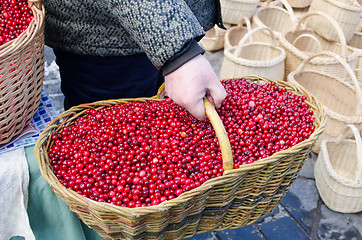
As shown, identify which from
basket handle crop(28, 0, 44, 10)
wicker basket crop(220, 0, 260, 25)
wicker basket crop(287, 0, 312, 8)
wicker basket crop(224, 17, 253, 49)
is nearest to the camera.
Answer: basket handle crop(28, 0, 44, 10)

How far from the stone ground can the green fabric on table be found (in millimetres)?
1094

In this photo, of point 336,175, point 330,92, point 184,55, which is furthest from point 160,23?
point 330,92

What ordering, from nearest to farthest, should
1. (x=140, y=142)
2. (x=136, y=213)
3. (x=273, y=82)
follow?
1. (x=136, y=213)
2. (x=140, y=142)
3. (x=273, y=82)

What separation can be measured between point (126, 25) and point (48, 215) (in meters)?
0.78

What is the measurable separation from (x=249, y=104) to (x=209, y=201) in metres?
0.42

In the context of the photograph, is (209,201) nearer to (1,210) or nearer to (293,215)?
(1,210)

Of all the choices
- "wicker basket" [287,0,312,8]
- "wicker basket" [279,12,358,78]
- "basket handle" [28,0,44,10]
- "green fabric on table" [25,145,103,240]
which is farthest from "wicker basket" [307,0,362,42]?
"green fabric on table" [25,145,103,240]

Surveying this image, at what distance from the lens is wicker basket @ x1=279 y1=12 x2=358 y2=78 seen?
2838 millimetres

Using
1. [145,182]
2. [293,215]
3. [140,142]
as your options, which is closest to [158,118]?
[140,142]

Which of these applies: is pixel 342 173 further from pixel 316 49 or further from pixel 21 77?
pixel 21 77

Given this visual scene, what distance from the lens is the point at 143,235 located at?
3.48 feet

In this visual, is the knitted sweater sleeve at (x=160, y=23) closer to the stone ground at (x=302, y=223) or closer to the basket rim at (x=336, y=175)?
the stone ground at (x=302, y=223)

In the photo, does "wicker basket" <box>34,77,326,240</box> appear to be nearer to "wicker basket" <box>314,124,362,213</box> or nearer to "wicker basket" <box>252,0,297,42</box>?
"wicker basket" <box>314,124,362,213</box>

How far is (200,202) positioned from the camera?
1.05 metres
